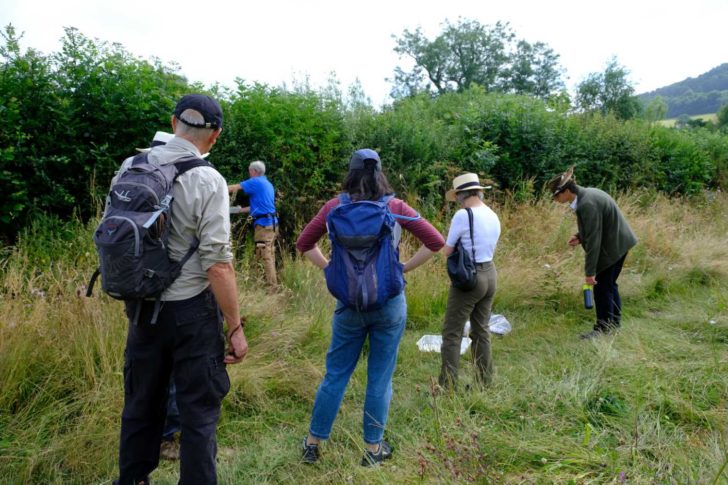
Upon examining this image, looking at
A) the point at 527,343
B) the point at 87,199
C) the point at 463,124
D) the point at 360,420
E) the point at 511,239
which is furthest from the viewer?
the point at 463,124

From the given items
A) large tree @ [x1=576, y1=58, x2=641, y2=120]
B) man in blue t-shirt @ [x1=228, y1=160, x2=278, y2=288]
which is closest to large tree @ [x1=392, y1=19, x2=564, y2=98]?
large tree @ [x1=576, y1=58, x2=641, y2=120]

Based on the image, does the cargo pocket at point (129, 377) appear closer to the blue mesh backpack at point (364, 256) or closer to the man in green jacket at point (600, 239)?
the blue mesh backpack at point (364, 256)

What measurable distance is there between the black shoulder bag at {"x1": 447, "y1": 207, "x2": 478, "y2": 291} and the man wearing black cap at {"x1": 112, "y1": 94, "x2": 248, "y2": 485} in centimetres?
196

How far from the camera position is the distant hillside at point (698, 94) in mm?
75619

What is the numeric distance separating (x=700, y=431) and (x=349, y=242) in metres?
2.56

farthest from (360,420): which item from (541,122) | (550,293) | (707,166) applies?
(707,166)

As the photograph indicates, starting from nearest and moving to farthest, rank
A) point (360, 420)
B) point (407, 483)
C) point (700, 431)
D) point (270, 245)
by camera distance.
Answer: point (407, 483) → point (700, 431) → point (360, 420) → point (270, 245)

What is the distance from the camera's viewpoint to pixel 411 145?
9.00 meters

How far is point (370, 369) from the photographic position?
3.21 m

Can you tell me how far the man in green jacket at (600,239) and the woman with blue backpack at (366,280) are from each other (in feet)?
9.36

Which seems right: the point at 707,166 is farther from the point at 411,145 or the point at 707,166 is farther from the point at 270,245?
the point at 270,245

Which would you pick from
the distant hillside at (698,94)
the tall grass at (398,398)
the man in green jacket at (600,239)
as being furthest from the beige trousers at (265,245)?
the distant hillside at (698,94)

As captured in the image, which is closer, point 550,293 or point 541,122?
point 550,293

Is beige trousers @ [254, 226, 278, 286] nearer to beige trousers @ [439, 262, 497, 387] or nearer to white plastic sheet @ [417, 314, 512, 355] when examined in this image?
white plastic sheet @ [417, 314, 512, 355]
